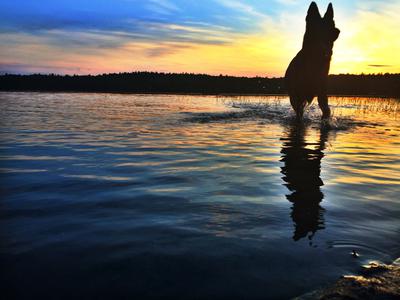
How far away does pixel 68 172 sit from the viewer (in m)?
6.71

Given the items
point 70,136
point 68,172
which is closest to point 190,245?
point 68,172

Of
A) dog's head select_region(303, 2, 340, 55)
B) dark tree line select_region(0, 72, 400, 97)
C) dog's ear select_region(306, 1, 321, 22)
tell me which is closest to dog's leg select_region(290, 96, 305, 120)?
dog's head select_region(303, 2, 340, 55)

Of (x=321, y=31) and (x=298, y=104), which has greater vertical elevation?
(x=321, y=31)

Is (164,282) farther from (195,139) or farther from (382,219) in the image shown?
(195,139)

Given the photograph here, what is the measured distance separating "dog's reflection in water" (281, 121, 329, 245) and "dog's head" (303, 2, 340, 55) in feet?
25.7

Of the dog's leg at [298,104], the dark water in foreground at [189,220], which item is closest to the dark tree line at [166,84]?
the dog's leg at [298,104]

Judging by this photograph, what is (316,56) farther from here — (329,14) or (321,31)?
(329,14)

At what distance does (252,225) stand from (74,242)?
6.32 ft

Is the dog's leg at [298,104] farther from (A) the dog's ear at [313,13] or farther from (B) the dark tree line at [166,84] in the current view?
(B) the dark tree line at [166,84]

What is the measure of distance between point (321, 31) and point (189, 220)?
1620 cm

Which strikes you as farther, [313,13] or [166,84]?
[166,84]

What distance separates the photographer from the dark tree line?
62781 millimetres

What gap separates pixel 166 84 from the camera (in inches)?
2840

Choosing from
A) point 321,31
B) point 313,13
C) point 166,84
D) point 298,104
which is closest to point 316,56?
point 321,31
